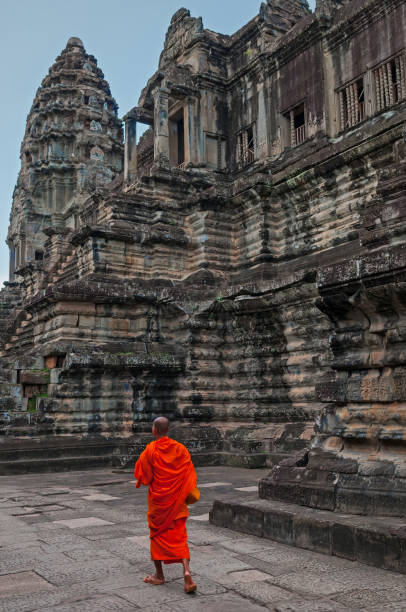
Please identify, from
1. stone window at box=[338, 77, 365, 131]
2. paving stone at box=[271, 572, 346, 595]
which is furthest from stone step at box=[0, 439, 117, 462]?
stone window at box=[338, 77, 365, 131]

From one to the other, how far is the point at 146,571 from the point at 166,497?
739 mm

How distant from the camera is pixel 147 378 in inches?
600

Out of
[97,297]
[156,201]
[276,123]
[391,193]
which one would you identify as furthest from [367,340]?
[276,123]

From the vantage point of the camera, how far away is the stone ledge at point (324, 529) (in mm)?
4988

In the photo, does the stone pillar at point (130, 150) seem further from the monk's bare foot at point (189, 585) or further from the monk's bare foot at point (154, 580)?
the monk's bare foot at point (189, 585)

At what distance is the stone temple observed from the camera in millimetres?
13984

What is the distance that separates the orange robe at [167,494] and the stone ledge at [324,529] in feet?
4.43

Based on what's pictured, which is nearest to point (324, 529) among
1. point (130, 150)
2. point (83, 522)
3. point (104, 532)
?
point (104, 532)

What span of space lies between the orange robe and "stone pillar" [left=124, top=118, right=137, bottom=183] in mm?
16198

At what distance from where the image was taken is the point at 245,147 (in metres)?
20.7

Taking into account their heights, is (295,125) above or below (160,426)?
above

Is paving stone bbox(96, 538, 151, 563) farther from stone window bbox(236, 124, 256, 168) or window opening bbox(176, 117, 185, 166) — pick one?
window opening bbox(176, 117, 185, 166)

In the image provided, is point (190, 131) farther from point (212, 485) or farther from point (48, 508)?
point (48, 508)

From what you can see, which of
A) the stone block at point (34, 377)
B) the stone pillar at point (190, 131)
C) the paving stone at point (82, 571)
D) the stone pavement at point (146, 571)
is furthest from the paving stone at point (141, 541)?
the stone pillar at point (190, 131)
